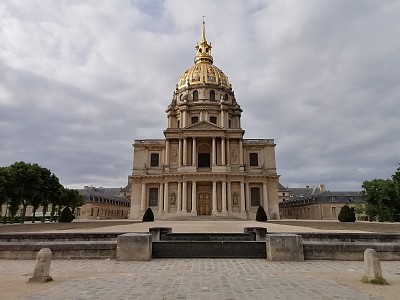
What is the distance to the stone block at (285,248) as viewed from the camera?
30.9 feet

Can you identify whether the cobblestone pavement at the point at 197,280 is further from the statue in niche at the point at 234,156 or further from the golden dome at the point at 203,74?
the golden dome at the point at 203,74

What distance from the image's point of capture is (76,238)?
13.0 meters

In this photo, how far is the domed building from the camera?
46938 millimetres

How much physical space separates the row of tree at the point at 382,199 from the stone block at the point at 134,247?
44005 millimetres

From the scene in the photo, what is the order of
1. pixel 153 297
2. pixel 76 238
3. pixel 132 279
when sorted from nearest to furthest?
pixel 153 297
pixel 132 279
pixel 76 238

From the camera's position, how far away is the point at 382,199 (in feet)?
148

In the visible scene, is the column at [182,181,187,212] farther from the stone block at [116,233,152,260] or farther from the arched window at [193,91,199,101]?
the stone block at [116,233,152,260]

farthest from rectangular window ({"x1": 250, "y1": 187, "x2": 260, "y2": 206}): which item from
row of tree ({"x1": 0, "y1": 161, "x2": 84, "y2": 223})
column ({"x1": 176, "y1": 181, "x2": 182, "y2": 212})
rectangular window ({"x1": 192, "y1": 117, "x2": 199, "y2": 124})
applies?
row of tree ({"x1": 0, "y1": 161, "x2": 84, "y2": 223})

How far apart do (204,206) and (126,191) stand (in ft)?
187

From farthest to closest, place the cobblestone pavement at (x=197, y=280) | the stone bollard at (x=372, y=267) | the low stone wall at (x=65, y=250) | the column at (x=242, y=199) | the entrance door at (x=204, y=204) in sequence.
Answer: the entrance door at (x=204, y=204), the column at (x=242, y=199), the low stone wall at (x=65, y=250), the stone bollard at (x=372, y=267), the cobblestone pavement at (x=197, y=280)

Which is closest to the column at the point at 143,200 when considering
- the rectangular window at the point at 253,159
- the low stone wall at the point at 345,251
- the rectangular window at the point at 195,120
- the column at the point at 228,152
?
the column at the point at 228,152

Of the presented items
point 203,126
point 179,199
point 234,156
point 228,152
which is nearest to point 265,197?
point 234,156

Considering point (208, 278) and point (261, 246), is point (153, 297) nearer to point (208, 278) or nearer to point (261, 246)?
point (208, 278)

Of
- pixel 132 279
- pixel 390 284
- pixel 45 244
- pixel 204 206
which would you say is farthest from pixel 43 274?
pixel 204 206
